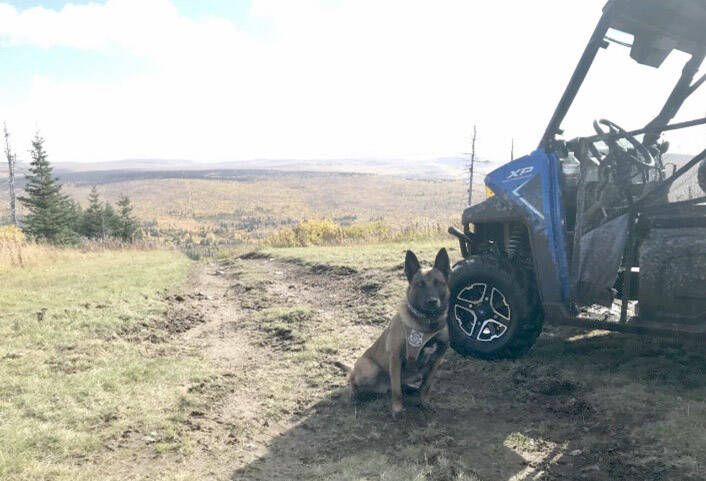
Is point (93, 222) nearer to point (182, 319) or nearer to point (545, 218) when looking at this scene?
point (182, 319)

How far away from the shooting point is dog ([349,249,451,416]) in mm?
5004

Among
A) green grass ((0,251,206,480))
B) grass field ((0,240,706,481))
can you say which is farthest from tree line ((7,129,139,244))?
grass field ((0,240,706,481))

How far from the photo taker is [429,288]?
5117 mm

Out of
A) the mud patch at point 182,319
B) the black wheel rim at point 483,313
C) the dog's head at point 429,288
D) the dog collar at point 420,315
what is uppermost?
the dog's head at point 429,288

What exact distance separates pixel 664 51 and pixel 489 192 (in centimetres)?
237

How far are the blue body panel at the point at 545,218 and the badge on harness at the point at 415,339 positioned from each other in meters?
1.55

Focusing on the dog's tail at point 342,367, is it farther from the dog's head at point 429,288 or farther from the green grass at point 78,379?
the green grass at point 78,379

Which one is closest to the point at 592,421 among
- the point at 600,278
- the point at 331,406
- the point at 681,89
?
the point at 600,278

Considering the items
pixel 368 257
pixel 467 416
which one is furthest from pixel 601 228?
pixel 368 257

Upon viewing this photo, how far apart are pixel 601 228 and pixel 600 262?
1.10ft

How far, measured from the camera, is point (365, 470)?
4.04 metres

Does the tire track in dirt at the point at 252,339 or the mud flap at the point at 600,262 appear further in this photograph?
the mud flap at the point at 600,262

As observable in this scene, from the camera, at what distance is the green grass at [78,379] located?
14.5ft

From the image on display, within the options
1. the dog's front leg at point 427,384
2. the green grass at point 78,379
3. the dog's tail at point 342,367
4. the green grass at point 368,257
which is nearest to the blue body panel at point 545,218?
the dog's front leg at point 427,384
